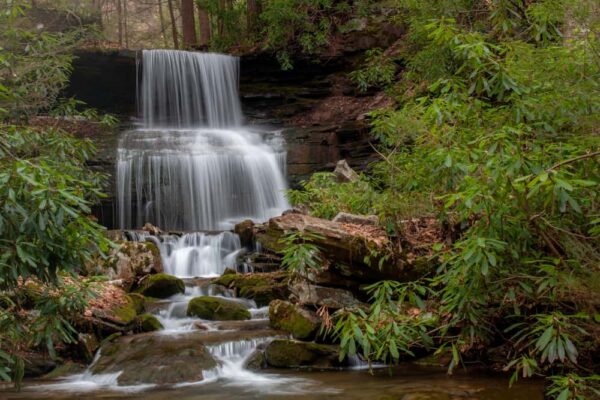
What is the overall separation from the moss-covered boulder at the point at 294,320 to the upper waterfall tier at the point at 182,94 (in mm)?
11112

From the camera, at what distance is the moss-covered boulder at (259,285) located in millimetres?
9297

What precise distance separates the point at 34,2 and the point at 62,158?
1669 centimetres

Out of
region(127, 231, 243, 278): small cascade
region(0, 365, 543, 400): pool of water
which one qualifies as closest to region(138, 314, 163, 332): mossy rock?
region(0, 365, 543, 400): pool of water

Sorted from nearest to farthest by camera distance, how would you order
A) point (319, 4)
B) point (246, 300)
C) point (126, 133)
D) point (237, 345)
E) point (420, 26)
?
1. point (237, 345)
2. point (246, 300)
3. point (420, 26)
4. point (126, 133)
5. point (319, 4)

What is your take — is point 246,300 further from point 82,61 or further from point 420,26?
point 82,61

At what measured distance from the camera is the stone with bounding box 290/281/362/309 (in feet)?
25.4

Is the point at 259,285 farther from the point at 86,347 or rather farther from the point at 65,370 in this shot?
the point at 65,370

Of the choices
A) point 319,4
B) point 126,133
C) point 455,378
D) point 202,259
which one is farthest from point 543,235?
point 319,4

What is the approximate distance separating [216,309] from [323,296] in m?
1.85

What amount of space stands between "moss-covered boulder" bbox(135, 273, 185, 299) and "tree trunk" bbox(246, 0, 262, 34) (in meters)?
12.7

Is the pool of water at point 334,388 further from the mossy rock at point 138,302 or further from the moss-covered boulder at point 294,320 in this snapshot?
the mossy rock at point 138,302

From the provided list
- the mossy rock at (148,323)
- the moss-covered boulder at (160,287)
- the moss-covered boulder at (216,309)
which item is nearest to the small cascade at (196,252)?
the moss-covered boulder at (160,287)

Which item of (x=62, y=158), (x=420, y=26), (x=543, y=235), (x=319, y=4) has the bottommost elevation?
(x=543, y=235)

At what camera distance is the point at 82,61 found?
697 inches
